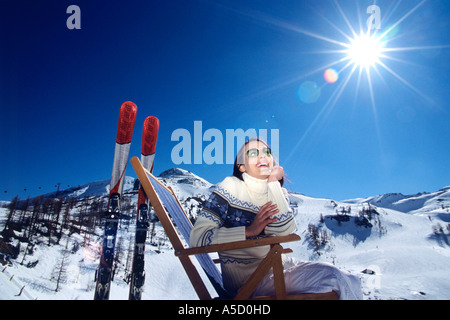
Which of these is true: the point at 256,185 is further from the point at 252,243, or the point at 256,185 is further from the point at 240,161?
the point at 252,243

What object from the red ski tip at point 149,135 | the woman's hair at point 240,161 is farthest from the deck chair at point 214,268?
the red ski tip at point 149,135

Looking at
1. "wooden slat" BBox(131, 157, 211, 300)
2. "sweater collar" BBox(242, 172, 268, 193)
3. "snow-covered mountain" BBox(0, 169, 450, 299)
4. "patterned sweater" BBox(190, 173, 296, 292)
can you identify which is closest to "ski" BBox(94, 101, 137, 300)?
"wooden slat" BBox(131, 157, 211, 300)

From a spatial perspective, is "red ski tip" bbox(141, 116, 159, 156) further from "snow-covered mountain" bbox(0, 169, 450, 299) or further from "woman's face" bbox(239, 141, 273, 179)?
"snow-covered mountain" bbox(0, 169, 450, 299)

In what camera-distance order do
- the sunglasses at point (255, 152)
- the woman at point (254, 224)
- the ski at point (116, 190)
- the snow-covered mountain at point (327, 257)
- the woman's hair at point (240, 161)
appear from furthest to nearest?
the snow-covered mountain at point (327, 257)
the ski at point (116, 190)
the woman's hair at point (240, 161)
the sunglasses at point (255, 152)
the woman at point (254, 224)

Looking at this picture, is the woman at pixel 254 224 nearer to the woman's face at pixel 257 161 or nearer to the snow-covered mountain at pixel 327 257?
the woman's face at pixel 257 161

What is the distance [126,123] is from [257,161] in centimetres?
378

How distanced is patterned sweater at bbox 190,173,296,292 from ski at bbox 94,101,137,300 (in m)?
2.92

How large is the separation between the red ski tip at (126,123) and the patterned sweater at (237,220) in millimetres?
3525

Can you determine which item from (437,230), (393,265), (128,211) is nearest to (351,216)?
(437,230)

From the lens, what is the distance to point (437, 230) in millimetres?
96500

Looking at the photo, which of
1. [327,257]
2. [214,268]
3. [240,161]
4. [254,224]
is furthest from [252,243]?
[327,257]

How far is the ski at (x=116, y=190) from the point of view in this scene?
4.39m

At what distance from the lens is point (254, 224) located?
7.38 feet

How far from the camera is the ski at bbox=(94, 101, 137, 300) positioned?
4.39 metres
